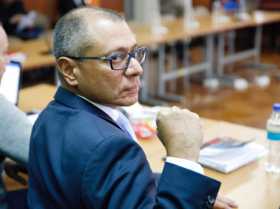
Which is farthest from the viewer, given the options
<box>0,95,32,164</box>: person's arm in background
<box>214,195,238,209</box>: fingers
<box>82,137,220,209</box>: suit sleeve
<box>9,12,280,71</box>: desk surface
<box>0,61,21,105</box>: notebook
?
<box>9,12,280,71</box>: desk surface

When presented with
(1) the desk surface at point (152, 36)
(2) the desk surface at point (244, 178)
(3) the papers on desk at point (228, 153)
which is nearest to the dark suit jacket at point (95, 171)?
(2) the desk surface at point (244, 178)

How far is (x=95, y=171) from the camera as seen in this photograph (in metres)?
0.97

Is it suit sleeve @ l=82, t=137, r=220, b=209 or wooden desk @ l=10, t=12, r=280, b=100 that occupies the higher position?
suit sleeve @ l=82, t=137, r=220, b=209

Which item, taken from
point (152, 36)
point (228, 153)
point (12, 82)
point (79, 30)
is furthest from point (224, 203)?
point (152, 36)

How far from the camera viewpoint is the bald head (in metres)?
1.07

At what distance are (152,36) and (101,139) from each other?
3.60m

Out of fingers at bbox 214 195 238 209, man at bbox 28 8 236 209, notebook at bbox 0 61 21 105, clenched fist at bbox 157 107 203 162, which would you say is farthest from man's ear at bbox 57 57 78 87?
notebook at bbox 0 61 21 105

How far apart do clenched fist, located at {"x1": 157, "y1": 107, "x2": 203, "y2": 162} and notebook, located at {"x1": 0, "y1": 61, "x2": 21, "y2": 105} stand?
137cm

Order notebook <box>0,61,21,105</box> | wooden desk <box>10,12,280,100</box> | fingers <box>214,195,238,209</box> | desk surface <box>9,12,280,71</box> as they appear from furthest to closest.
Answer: wooden desk <box>10,12,280,100</box>
desk surface <box>9,12,280,71</box>
notebook <box>0,61,21,105</box>
fingers <box>214,195,238,209</box>

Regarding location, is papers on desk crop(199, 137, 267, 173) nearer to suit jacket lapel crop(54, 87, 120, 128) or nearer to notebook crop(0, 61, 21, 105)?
suit jacket lapel crop(54, 87, 120, 128)

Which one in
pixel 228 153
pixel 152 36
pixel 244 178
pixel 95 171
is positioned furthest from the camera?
pixel 152 36

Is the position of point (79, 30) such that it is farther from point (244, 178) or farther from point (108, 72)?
point (244, 178)

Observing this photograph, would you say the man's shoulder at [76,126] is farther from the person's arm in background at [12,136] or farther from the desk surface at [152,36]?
the desk surface at [152,36]

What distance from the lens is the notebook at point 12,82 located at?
7.75 feet
